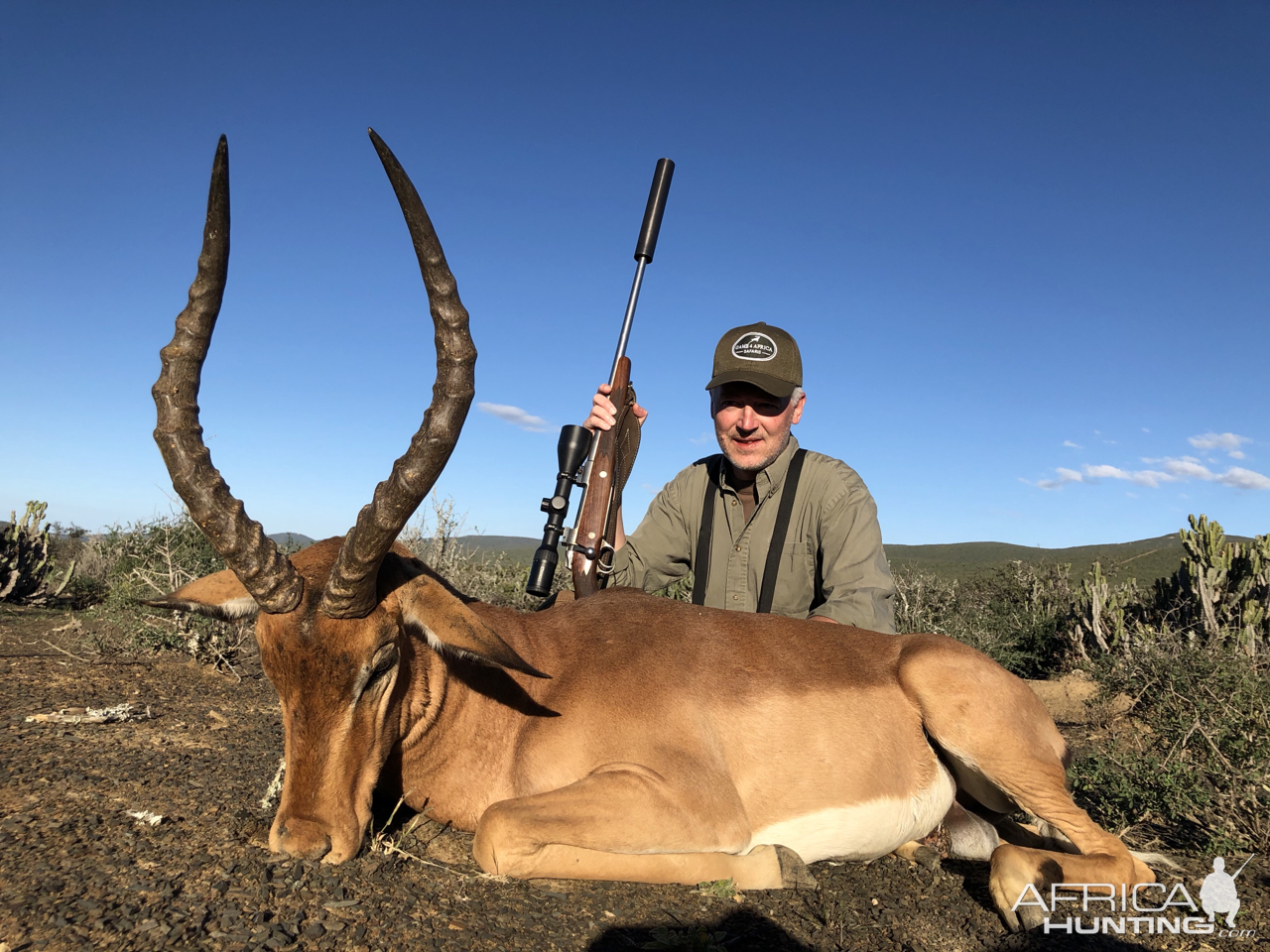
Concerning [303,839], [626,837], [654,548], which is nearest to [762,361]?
[654,548]

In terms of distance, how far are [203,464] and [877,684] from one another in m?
3.72

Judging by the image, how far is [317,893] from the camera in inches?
135

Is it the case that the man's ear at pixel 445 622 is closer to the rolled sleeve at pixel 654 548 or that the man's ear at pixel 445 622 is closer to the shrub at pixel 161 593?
the shrub at pixel 161 593

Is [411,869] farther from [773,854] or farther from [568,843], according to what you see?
[773,854]

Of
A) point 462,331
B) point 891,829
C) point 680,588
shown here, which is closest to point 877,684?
point 891,829

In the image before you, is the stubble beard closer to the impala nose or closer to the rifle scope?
the rifle scope

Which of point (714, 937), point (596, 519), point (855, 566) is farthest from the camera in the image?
point (596, 519)

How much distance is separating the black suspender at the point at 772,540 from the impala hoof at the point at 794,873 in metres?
2.28

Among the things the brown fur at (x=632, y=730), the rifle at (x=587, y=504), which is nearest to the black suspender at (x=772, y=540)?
the rifle at (x=587, y=504)

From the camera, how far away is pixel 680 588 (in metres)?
13.6

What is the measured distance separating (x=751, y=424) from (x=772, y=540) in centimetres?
96

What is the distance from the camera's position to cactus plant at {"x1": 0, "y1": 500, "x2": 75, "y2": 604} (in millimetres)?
15914

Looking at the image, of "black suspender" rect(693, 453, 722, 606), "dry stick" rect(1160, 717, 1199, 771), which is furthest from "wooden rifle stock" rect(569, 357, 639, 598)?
"dry stick" rect(1160, 717, 1199, 771)

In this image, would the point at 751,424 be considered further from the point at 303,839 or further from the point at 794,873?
the point at 303,839
